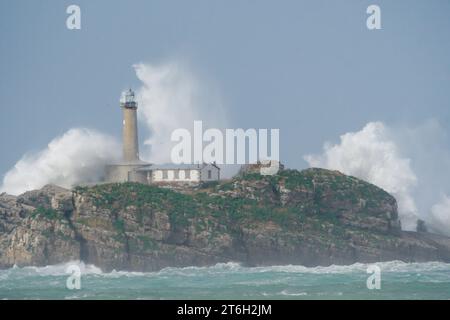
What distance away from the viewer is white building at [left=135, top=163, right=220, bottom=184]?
87812mm

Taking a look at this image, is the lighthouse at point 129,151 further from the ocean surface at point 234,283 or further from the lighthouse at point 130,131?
the ocean surface at point 234,283

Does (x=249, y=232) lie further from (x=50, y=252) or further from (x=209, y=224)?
(x=50, y=252)

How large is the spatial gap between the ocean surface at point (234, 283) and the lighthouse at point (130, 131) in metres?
11.8

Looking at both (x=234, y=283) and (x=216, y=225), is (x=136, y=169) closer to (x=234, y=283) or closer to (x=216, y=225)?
(x=216, y=225)

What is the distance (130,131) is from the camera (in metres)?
88.4

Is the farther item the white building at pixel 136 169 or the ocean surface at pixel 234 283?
the white building at pixel 136 169

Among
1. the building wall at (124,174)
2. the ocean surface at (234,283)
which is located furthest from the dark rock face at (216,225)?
the building wall at (124,174)

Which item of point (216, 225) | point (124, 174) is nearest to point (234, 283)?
point (216, 225)

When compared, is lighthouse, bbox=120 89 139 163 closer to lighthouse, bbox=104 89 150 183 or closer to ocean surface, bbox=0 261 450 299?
lighthouse, bbox=104 89 150 183

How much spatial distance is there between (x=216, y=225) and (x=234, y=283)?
A: 41.7ft

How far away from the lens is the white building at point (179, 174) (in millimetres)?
87812

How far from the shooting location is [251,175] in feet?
281
